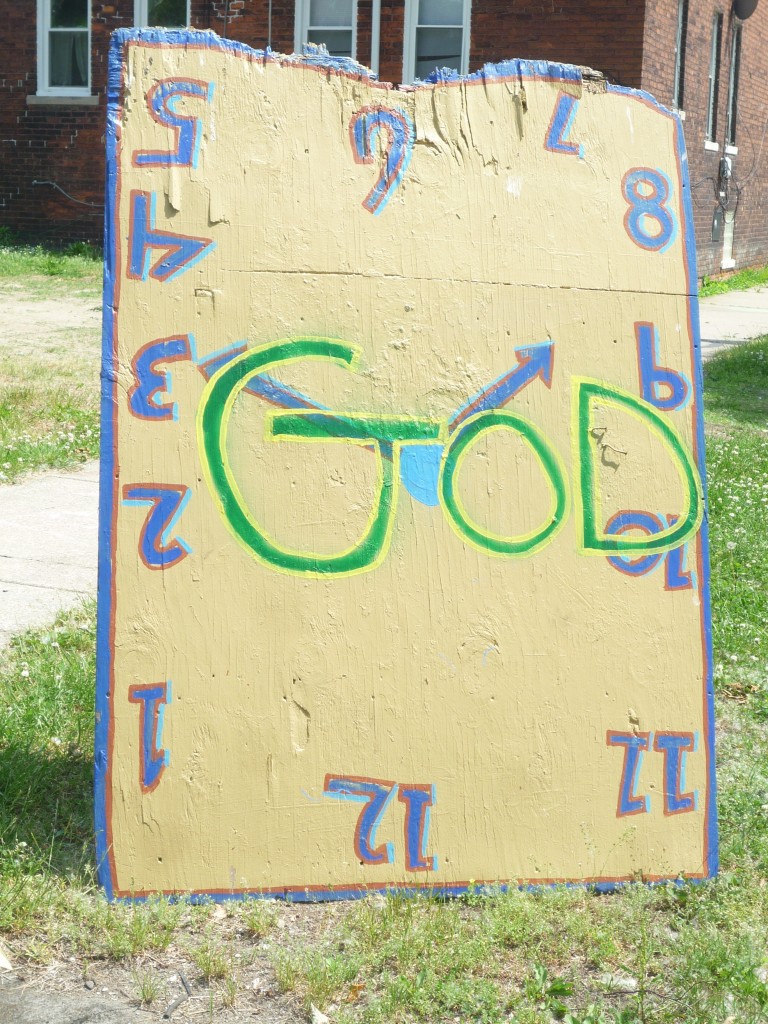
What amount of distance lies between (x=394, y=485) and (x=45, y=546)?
2985 mm

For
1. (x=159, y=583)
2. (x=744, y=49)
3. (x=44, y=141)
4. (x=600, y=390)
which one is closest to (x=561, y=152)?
(x=600, y=390)

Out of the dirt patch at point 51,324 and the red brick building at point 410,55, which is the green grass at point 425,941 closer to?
the dirt patch at point 51,324

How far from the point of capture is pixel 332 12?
14.4m

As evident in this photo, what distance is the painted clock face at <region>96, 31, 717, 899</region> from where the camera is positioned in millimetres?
2613

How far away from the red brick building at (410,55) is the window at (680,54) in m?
0.02

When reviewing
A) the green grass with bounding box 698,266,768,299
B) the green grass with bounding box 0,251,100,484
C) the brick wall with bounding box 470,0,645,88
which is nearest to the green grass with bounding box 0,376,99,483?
the green grass with bounding box 0,251,100,484

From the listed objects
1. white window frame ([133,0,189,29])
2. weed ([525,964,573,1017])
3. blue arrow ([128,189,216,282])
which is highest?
white window frame ([133,0,189,29])

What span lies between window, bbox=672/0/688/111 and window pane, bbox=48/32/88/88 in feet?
24.7

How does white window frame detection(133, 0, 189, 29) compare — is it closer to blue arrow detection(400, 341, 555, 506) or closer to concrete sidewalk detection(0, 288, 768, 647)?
concrete sidewalk detection(0, 288, 768, 647)

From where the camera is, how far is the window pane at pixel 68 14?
50.3 feet

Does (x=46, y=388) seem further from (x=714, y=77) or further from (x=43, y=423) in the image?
(x=714, y=77)

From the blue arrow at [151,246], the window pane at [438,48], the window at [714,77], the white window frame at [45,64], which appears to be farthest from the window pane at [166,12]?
the blue arrow at [151,246]

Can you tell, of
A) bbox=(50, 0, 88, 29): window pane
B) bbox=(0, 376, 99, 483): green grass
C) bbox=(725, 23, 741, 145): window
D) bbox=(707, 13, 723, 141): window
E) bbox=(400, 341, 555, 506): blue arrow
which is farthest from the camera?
bbox=(725, 23, 741, 145): window

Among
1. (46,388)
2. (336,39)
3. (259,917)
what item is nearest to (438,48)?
(336,39)
